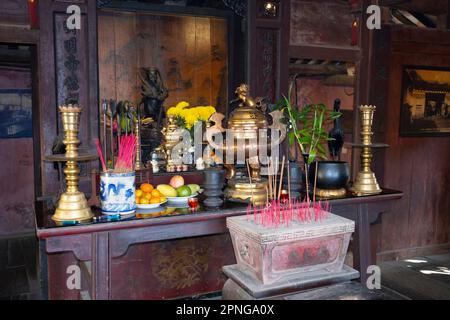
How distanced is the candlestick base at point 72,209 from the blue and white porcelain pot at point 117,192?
4.1 inches

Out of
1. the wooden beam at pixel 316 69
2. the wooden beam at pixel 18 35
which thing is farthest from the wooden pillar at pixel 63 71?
the wooden beam at pixel 316 69

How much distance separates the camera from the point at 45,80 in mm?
3270

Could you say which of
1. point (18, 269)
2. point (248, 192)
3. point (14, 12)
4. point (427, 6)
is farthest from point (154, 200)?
point (427, 6)

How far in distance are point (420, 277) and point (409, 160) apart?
124cm

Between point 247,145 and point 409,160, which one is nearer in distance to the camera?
point 247,145

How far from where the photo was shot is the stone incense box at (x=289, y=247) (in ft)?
6.97

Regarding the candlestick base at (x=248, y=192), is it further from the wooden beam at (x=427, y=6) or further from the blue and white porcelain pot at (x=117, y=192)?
the wooden beam at (x=427, y=6)

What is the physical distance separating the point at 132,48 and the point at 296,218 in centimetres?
328

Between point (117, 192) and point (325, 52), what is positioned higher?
point (325, 52)

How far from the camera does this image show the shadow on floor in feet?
12.3

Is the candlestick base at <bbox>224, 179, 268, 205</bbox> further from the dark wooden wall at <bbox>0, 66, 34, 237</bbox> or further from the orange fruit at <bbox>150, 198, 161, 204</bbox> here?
the dark wooden wall at <bbox>0, 66, 34, 237</bbox>

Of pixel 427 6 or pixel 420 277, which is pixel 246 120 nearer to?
pixel 420 277

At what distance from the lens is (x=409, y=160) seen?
4.66m

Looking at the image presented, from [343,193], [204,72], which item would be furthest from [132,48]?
[343,193]
